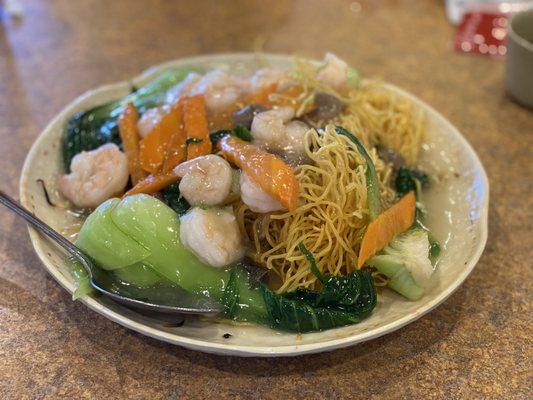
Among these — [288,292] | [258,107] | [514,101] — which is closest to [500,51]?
[514,101]

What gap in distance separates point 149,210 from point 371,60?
1945 millimetres

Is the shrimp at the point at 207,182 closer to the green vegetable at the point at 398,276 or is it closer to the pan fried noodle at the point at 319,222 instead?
the pan fried noodle at the point at 319,222

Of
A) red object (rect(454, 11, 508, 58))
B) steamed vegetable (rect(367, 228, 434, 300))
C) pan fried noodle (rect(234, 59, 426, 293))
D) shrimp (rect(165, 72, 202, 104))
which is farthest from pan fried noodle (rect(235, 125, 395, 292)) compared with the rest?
red object (rect(454, 11, 508, 58))

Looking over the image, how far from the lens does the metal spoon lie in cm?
138

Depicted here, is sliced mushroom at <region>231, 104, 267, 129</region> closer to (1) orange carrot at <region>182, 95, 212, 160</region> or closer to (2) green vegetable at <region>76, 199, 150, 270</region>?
(1) orange carrot at <region>182, 95, 212, 160</region>

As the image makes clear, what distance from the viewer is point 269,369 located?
4.69 ft

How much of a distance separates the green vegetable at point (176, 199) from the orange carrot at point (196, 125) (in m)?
0.12

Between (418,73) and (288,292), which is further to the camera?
(418,73)

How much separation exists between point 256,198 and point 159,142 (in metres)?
0.52

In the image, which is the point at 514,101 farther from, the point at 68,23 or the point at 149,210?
the point at 68,23

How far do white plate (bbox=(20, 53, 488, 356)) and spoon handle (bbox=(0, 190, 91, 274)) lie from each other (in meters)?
0.03

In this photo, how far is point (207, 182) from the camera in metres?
1.52

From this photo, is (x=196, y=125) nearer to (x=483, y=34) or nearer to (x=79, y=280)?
(x=79, y=280)

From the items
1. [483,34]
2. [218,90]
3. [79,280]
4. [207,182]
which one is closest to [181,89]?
[218,90]
